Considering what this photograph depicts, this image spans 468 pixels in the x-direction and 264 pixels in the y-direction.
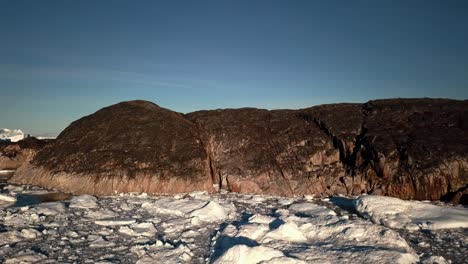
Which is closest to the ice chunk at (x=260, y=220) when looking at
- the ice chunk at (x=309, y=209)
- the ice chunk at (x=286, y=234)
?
the ice chunk at (x=286, y=234)

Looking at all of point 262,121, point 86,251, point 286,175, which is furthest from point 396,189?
point 86,251

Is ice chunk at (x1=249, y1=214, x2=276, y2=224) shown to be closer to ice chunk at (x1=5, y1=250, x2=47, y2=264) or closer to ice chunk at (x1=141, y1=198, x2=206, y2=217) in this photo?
ice chunk at (x1=141, y1=198, x2=206, y2=217)

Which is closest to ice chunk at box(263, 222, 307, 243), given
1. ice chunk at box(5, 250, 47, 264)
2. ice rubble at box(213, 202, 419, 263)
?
ice rubble at box(213, 202, 419, 263)

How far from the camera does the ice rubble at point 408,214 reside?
1218 cm

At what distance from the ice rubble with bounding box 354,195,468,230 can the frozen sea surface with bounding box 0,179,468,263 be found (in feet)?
0.11

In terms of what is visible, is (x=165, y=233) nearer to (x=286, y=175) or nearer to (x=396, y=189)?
(x=286, y=175)

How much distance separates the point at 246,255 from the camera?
28.6ft

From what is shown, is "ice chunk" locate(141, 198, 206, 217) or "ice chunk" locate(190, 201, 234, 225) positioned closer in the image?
"ice chunk" locate(190, 201, 234, 225)

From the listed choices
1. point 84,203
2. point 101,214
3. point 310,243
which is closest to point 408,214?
point 310,243

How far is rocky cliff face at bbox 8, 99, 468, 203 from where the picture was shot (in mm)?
18406

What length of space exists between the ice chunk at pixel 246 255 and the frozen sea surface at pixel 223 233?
26mm

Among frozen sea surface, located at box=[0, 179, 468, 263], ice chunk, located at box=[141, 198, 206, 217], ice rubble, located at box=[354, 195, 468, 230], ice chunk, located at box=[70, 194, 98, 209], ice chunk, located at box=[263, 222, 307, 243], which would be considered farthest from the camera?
ice chunk, located at box=[70, 194, 98, 209]

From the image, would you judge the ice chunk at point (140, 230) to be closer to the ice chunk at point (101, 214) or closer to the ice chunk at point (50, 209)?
the ice chunk at point (101, 214)

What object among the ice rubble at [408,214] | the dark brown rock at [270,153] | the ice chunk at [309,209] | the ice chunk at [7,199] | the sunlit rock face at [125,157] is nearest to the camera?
the ice rubble at [408,214]
